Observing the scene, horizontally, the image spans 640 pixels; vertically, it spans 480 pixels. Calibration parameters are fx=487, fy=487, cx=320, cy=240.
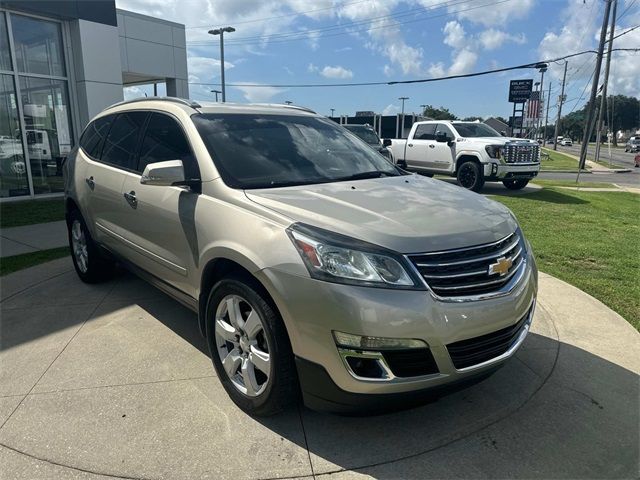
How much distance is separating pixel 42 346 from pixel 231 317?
1953 mm

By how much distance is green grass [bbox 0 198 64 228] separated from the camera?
898cm

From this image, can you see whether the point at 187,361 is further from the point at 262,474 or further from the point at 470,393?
the point at 470,393

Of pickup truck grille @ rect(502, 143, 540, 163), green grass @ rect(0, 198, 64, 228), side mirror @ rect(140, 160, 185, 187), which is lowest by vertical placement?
green grass @ rect(0, 198, 64, 228)

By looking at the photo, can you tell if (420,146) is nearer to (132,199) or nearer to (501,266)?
(132,199)

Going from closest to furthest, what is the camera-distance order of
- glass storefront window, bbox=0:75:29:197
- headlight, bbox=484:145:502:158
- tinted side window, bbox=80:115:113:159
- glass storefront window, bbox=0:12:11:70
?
tinted side window, bbox=80:115:113:159 < glass storefront window, bbox=0:12:11:70 < glass storefront window, bbox=0:75:29:197 < headlight, bbox=484:145:502:158

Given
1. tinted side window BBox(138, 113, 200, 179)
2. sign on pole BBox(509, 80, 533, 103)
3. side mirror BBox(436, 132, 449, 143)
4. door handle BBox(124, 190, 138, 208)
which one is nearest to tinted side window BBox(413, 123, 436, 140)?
side mirror BBox(436, 132, 449, 143)

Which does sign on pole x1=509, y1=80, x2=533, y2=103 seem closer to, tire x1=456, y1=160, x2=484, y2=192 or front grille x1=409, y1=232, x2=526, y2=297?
tire x1=456, y1=160, x2=484, y2=192

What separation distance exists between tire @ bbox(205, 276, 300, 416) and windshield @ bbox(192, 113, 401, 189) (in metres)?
0.74

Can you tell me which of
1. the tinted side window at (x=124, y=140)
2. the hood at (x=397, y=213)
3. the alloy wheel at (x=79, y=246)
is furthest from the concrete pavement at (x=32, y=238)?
the hood at (x=397, y=213)

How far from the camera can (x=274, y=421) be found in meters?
2.86

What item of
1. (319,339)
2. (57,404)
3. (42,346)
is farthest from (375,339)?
(42,346)

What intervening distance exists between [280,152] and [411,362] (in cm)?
187

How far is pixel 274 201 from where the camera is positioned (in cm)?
283

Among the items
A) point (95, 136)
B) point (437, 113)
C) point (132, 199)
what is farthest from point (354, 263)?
point (437, 113)
